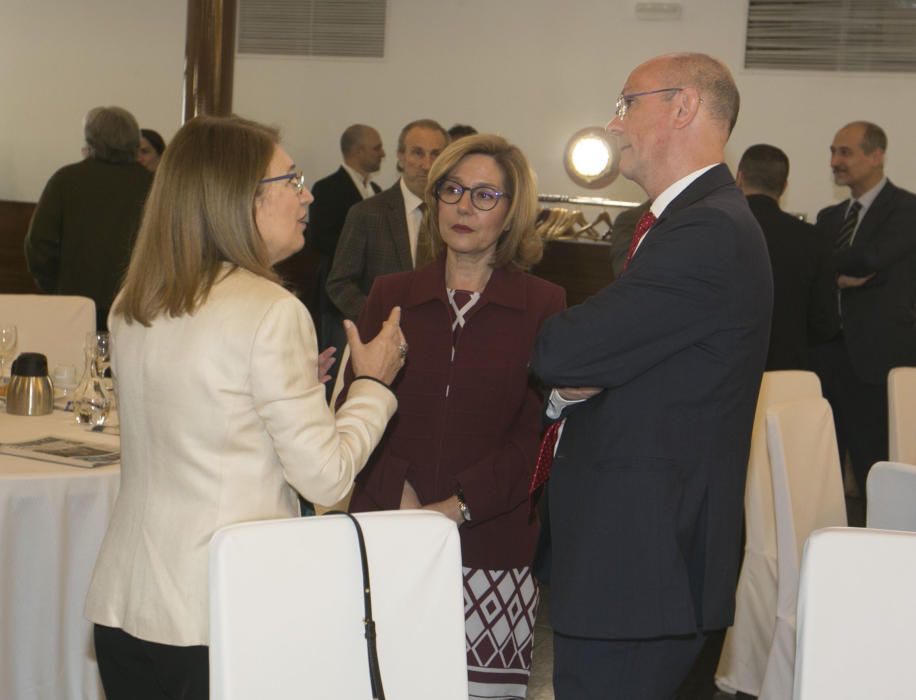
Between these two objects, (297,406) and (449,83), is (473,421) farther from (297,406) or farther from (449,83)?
(449,83)

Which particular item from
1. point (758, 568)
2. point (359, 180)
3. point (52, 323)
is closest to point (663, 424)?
point (758, 568)

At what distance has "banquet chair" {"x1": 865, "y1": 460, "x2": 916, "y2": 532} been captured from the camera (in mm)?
2809

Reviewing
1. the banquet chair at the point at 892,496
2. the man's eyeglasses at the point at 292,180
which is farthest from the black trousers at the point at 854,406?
the man's eyeglasses at the point at 292,180

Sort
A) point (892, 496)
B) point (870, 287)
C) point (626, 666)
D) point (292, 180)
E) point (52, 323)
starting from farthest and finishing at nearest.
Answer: point (870, 287) < point (52, 323) < point (892, 496) < point (626, 666) < point (292, 180)

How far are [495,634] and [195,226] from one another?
1297 mm

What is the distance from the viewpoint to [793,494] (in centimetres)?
317

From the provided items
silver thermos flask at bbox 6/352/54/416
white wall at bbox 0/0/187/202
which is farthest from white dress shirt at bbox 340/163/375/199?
silver thermos flask at bbox 6/352/54/416

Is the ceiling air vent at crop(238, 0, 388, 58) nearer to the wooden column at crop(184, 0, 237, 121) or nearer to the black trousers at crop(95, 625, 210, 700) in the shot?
the wooden column at crop(184, 0, 237, 121)

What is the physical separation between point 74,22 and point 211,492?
28.2 feet

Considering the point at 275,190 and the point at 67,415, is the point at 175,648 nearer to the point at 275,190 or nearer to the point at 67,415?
the point at 275,190

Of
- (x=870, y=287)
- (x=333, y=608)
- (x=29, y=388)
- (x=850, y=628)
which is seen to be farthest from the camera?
(x=870, y=287)

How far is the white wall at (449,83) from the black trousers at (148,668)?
6.62 m

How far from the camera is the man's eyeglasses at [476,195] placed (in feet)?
9.28

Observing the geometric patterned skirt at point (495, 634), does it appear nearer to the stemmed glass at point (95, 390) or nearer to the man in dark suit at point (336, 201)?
the stemmed glass at point (95, 390)
